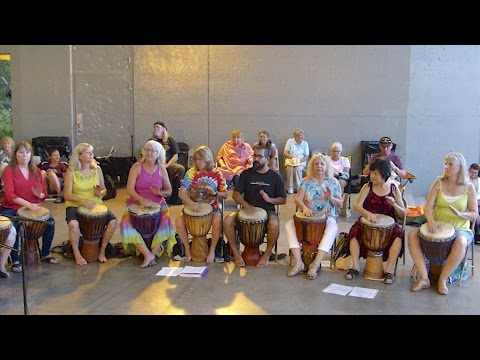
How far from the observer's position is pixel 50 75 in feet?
35.1

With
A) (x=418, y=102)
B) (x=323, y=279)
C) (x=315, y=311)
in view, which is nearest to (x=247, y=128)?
(x=418, y=102)

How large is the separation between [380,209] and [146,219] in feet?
7.75

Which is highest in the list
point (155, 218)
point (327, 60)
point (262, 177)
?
point (327, 60)

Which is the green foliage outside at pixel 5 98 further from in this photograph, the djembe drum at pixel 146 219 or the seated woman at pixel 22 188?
the djembe drum at pixel 146 219

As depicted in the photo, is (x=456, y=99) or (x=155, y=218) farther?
(x=456, y=99)

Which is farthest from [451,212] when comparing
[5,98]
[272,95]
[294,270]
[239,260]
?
[5,98]

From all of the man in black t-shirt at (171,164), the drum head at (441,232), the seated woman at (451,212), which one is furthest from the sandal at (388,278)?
the man in black t-shirt at (171,164)

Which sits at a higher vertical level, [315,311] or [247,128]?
[247,128]

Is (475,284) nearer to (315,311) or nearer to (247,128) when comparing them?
(315,311)

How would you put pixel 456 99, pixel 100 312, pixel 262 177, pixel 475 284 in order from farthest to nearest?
pixel 456 99 < pixel 262 177 < pixel 475 284 < pixel 100 312

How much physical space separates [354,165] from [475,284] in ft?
18.0

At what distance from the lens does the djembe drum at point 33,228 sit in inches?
219

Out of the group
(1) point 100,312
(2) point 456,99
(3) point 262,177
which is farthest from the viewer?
(2) point 456,99

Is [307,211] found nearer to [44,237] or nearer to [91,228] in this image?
[91,228]
